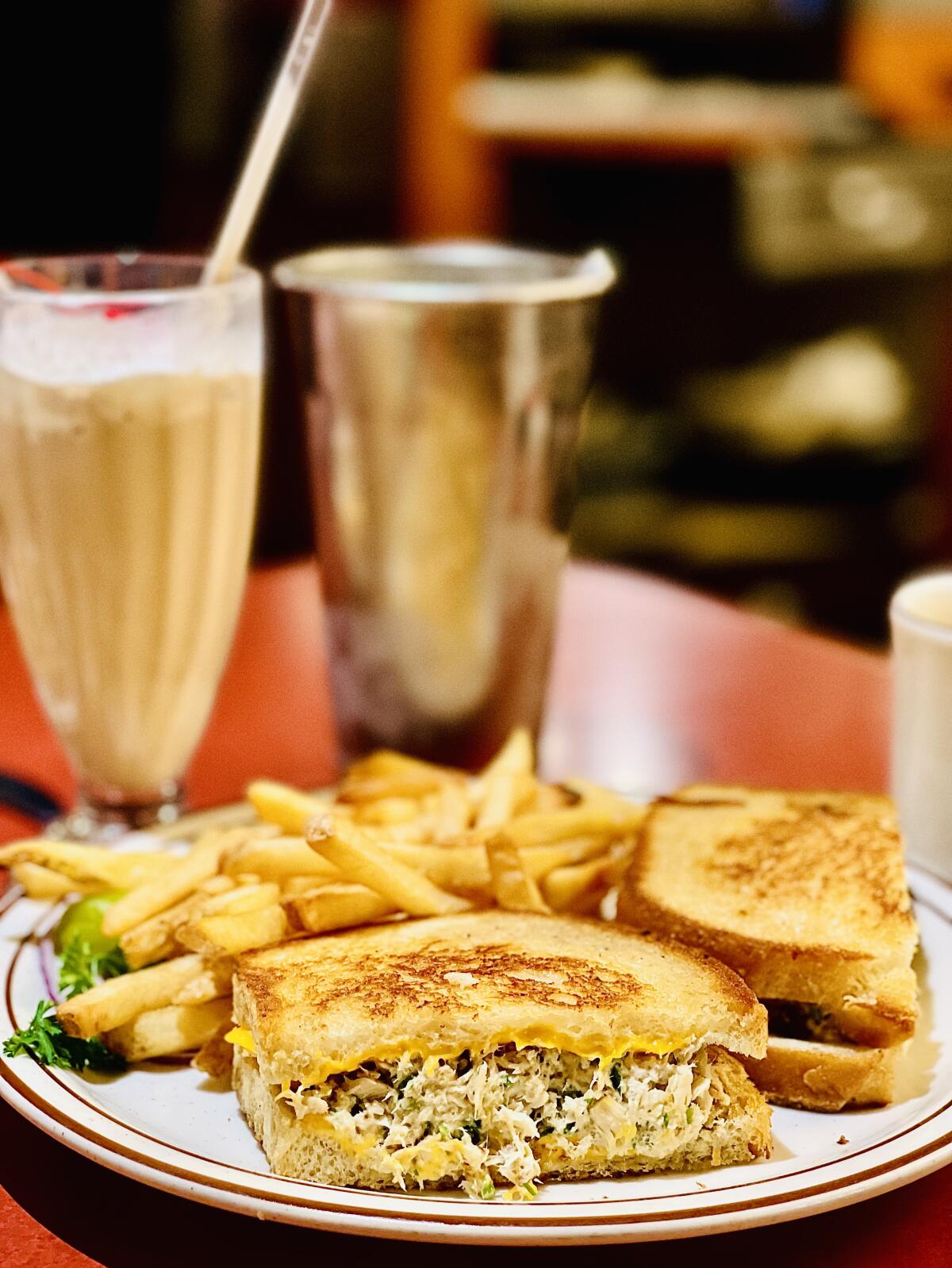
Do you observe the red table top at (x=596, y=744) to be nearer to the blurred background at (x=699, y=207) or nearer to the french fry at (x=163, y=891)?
the french fry at (x=163, y=891)

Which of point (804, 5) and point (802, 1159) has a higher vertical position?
point (804, 5)

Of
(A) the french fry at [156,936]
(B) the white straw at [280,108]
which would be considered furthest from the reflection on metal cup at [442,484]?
(A) the french fry at [156,936]

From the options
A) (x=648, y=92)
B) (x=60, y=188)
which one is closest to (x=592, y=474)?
(x=648, y=92)

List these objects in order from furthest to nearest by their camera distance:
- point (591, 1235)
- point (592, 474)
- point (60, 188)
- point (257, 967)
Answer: point (592, 474) → point (60, 188) → point (257, 967) → point (591, 1235)

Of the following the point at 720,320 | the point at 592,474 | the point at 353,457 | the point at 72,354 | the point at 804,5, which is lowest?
the point at 592,474

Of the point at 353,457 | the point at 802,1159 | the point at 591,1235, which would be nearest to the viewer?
the point at 591,1235

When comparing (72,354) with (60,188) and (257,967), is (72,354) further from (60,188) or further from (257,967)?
(60,188)

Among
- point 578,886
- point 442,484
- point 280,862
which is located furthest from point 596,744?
point 280,862

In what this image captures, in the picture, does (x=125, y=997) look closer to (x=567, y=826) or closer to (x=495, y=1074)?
(x=495, y=1074)
